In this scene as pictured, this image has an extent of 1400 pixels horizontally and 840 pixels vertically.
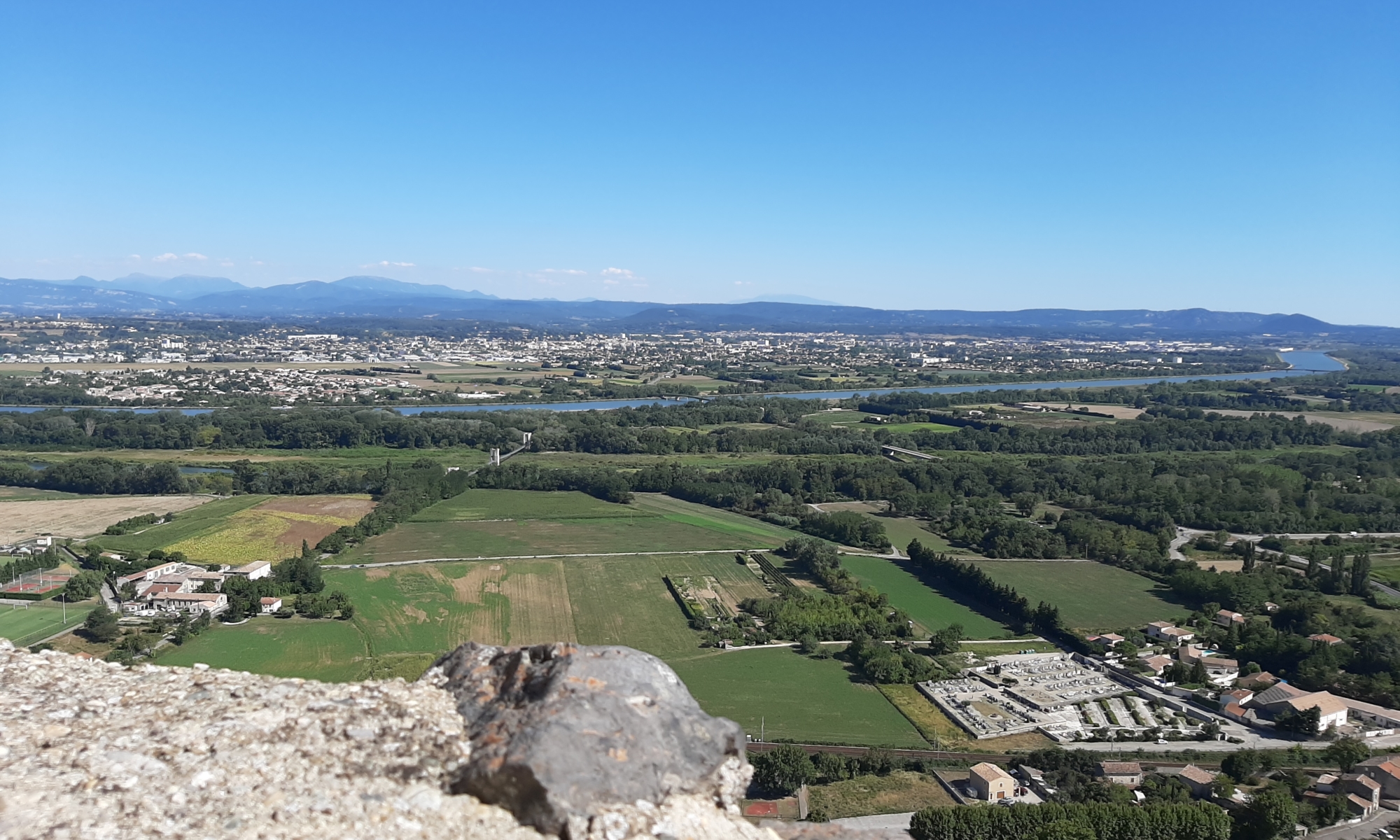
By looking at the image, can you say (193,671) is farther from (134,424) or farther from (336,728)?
(134,424)

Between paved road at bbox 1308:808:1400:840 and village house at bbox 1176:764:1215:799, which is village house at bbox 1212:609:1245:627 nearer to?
village house at bbox 1176:764:1215:799

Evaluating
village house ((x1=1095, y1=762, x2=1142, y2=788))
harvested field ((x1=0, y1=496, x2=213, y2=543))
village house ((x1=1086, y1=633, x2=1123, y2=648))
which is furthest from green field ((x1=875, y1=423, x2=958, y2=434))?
village house ((x1=1095, y1=762, x2=1142, y2=788))

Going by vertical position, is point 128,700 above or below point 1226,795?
above

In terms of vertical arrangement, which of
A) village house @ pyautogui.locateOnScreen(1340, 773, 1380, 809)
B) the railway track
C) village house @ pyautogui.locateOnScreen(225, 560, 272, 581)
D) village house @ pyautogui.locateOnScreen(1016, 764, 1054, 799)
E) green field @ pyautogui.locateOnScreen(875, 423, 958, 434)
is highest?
green field @ pyautogui.locateOnScreen(875, 423, 958, 434)

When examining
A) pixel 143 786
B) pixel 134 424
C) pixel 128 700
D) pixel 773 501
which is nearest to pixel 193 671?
Answer: pixel 128 700

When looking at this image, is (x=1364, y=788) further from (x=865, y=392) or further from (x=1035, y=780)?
(x=865, y=392)

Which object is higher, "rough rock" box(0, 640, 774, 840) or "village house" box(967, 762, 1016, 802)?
"rough rock" box(0, 640, 774, 840)

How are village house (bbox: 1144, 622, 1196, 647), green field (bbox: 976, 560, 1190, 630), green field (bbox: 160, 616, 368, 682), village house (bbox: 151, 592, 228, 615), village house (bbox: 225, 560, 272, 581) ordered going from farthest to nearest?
green field (bbox: 976, 560, 1190, 630) → village house (bbox: 225, 560, 272, 581) → village house (bbox: 1144, 622, 1196, 647) → village house (bbox: 151, 592, 228, 615) → green field (bbox: 160, 616, 368, 682)

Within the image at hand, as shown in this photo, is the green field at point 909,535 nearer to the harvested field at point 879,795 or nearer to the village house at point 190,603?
the harvested field at point 879,795
